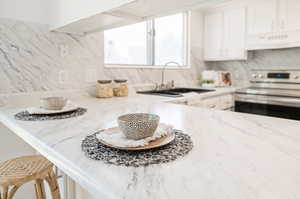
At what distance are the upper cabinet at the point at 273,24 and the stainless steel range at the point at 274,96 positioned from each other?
367 millimetres

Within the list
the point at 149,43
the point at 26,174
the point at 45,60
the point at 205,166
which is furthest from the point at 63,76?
the point at 205,166

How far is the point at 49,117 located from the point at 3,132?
0.69 metres

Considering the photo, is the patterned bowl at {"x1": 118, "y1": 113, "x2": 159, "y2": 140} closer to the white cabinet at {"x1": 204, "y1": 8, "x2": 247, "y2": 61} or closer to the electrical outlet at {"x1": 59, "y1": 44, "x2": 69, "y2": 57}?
the electrical outlet at {"x1": 59, "y1": 44, "x2": 69, "y2": 57}

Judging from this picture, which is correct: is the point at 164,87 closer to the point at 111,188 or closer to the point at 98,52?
the point at 98,52

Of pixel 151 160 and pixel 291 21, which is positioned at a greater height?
pixel 291 21

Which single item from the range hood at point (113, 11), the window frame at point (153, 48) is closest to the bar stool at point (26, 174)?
the range hood at point (113, 11)

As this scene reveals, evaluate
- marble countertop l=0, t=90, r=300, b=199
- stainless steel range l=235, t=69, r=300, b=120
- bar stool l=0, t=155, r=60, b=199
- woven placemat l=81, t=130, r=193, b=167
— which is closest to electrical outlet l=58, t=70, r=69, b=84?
bar stool l=0, t=155, r=60, b=199

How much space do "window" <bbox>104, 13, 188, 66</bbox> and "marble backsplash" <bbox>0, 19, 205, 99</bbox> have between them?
318 mm

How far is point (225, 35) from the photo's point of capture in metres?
3.23

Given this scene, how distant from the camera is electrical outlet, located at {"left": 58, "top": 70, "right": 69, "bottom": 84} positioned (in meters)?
1.82

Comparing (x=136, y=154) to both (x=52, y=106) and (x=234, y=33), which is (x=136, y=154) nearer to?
(x=52, y=106)

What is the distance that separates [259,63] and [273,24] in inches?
24.1

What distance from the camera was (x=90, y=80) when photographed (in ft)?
6.64

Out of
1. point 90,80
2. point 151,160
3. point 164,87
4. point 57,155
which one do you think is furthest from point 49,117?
point 164,87
